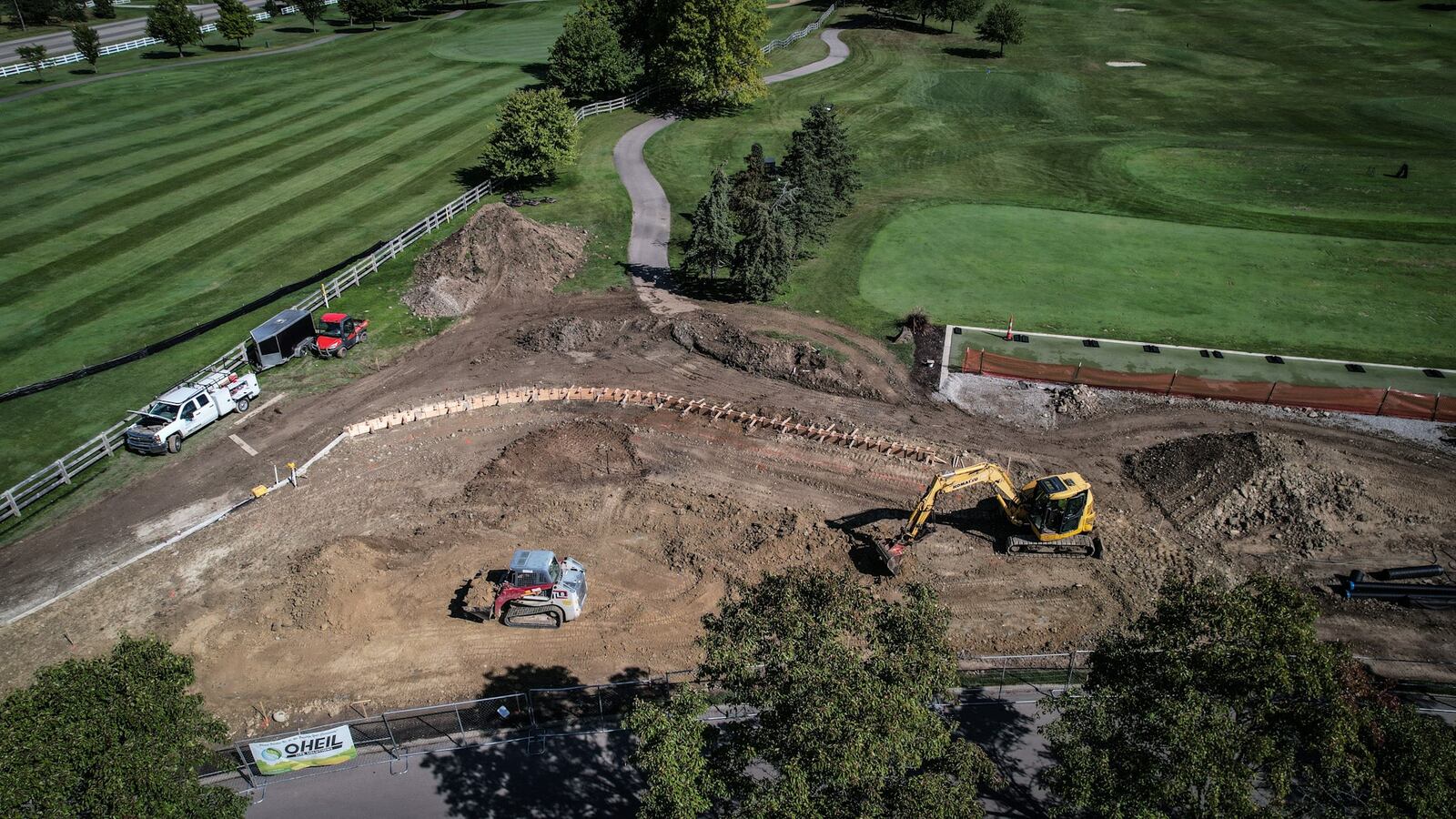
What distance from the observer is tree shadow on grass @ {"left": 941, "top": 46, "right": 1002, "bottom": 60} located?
336 feet

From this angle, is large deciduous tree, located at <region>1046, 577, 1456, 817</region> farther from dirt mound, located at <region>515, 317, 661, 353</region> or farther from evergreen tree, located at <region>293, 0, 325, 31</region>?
evergreen tree, located at <region>293, 0, 325, 31</region>

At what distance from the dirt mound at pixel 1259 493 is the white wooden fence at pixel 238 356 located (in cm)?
4489

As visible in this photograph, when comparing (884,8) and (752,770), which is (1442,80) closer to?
(884,8)

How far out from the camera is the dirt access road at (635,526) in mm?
29516

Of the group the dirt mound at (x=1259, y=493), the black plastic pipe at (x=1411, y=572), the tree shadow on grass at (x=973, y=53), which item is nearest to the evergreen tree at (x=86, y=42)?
the tree shadow on grass at (x=973, y=53)

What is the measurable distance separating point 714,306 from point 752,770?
2984 cm

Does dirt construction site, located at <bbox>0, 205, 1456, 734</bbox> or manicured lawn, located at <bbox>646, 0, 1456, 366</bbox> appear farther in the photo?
manicured lawn, located at <bbox>646, 0, 1456, 366</bbox>

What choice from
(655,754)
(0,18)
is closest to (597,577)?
(655,754)

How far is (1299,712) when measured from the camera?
18531mm

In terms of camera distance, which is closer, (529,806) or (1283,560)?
(529,806)

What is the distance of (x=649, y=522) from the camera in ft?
113

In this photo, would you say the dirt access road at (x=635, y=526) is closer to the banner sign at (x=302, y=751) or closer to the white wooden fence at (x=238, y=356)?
the banner sign at (x=302, y=751)

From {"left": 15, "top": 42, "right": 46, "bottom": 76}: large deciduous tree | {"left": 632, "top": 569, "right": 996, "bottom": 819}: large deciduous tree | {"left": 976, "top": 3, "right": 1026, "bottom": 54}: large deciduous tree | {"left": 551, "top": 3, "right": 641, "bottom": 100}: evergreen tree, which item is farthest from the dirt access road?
{"left": 976, "top": 3, "right": 1026, "bottom": 54}: large deciduous tree

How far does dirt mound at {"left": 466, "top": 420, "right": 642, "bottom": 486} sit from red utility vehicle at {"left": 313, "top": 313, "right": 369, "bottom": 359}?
44.3ft
